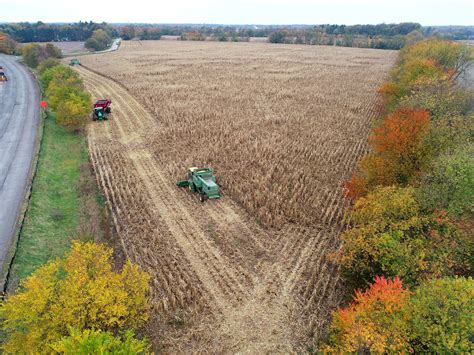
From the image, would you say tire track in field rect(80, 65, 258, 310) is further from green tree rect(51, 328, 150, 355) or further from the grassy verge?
green tree rect(51, 328, 150, 355)

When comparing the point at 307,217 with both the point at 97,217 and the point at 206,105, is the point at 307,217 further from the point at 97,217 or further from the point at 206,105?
the point at 206,105

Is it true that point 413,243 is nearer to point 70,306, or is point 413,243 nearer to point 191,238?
point 191,238

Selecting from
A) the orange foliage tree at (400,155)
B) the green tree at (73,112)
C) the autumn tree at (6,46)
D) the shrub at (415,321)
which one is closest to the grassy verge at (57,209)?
the green tree at (73,112)

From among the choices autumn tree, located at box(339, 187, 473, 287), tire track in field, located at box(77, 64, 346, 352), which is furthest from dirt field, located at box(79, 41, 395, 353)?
autumn tree, located at box(339, 187, 473, 287)

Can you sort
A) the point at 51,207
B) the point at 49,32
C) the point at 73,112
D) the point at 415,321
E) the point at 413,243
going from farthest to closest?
the point at 49,32
the point at 73,112
the point at 51,207
the point at 413,243
the point at 415,321

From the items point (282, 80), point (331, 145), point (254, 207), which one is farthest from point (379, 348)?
point (282, 80)

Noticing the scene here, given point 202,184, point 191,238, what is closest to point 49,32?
point 202,184
